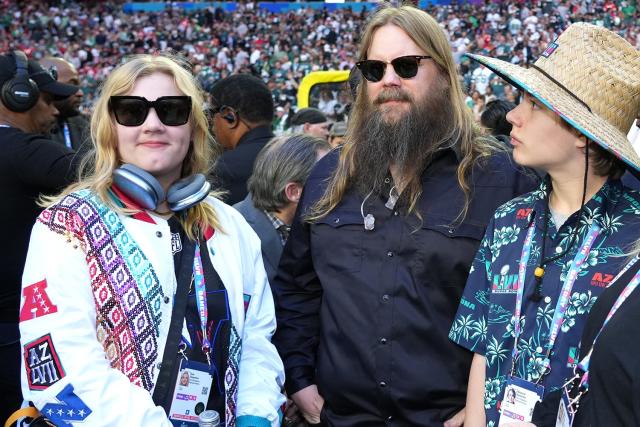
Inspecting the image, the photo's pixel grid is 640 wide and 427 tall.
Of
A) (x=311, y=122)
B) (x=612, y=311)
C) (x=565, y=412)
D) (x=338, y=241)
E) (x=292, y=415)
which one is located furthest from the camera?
(x=311, y=122)

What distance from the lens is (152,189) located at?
209cm

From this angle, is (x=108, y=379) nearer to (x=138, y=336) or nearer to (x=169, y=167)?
(x=138, y=336)

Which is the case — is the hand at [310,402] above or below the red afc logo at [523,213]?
below

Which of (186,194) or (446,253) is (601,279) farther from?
(186,194)

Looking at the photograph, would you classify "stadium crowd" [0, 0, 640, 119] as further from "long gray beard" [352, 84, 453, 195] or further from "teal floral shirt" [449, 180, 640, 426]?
"teal floral shirt" [449, 180, 640, 426]

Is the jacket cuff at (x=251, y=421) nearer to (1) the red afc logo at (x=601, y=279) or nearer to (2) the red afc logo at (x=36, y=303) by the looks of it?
(2) the red afc logo at (x=36, y=303)

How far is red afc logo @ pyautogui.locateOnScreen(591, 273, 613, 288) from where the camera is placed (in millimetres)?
1841

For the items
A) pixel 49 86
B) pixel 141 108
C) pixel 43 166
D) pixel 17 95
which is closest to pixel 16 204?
pixel 43 166

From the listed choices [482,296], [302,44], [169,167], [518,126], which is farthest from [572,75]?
[302,44]

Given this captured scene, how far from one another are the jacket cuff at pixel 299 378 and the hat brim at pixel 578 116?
1.31m

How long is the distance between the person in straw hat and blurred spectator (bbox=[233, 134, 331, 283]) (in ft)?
4.35

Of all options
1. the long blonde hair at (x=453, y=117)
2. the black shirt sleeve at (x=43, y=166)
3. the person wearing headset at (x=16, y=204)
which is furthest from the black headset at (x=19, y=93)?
the long blonde hair at (x=453, y=117)

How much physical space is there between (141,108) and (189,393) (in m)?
0.90

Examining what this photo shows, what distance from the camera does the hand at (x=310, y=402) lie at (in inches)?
102
